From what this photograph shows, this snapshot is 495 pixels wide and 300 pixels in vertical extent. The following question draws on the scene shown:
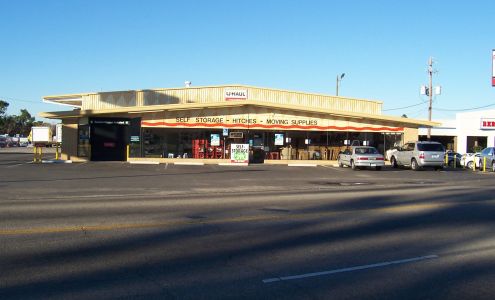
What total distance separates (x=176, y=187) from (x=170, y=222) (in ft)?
30.1

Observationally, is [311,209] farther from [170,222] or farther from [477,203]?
[477,203]

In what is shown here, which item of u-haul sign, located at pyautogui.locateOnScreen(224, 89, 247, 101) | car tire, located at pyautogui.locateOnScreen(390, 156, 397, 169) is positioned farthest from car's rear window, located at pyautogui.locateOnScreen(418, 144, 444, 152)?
u-haul sign, located at pyautogui.locateOnScreen(224, 89, 247, 101)

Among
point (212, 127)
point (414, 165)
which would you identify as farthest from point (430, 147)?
point (212, 127)

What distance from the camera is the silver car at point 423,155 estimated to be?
1324 inches

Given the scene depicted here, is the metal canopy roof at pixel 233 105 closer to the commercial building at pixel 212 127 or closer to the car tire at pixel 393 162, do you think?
the commercial building at pixel 212 127

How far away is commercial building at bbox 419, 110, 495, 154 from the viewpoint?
197 feet

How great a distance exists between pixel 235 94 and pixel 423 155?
1589 cm

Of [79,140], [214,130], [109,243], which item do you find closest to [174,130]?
[214,130]

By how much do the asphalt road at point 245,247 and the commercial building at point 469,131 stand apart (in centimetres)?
4778

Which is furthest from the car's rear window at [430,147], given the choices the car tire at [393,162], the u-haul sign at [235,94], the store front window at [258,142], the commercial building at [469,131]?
the commercial building at [469,131]

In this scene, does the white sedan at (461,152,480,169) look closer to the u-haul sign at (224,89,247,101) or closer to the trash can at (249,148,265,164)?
the trash can at (249,148,265,164)

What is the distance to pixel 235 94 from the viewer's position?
42.5 m

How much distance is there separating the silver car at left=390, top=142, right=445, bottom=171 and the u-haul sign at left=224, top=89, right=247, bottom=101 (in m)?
13.4

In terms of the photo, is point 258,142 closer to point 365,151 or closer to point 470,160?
point 365,151
